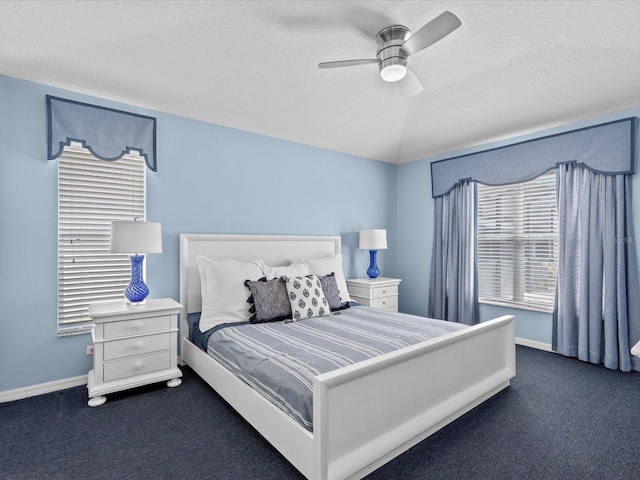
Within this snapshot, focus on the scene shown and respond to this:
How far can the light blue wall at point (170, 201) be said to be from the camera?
2547 millimetres

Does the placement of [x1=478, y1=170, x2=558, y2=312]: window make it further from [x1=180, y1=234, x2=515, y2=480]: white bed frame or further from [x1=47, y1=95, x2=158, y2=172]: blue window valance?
[x1=47, y1=95, x2=158, y2=172]: blue window valance

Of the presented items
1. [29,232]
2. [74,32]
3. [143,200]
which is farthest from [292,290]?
[74,32]

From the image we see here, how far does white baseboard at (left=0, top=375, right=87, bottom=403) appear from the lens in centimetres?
250

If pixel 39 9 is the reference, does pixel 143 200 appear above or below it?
below

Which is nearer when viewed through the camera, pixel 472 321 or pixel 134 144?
pixel 134 144

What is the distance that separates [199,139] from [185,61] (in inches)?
34.3

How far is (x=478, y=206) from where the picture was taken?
4301mm

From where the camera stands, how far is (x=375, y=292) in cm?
420

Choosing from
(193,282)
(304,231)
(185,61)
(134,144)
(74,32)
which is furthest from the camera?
(304,231)

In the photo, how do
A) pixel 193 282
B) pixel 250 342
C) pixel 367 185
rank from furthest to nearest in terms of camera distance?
pixel 367 185 → pixel 193 282 → pixel 250 342

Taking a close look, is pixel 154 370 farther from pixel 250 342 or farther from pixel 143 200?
pixel 143 200

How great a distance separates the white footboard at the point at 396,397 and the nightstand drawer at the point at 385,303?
5.65 ft

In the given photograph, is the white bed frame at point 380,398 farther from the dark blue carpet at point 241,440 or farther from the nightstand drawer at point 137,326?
the nightstand drawer at point 137,326

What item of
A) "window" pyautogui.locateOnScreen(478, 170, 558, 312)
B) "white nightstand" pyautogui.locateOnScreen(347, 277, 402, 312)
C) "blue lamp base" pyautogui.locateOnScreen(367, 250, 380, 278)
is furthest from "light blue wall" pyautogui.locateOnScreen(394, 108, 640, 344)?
"blue lamp base" pyautogui.locateOnScreen(367, 250, 380, 278)
